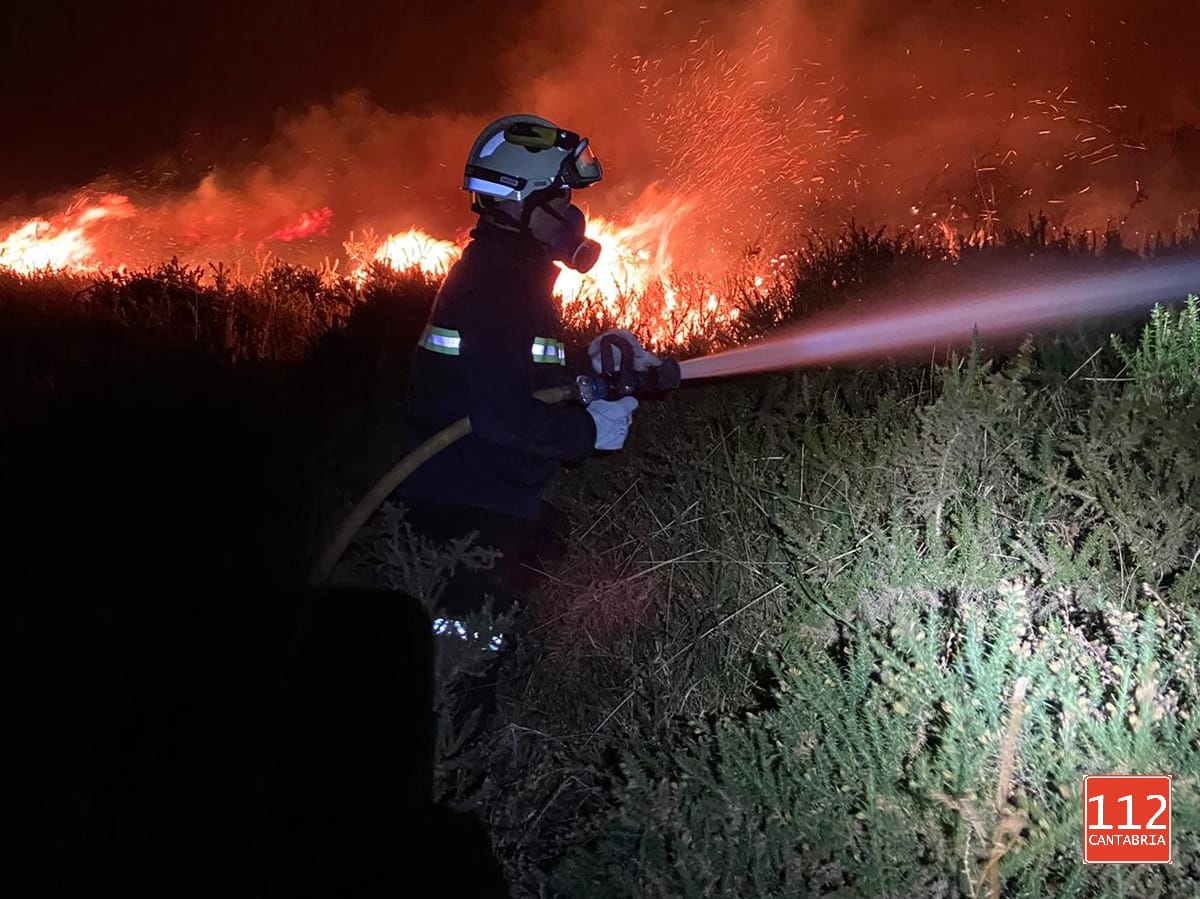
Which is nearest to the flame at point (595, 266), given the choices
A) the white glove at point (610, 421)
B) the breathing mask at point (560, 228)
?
the breathing mask at point (560, 228)

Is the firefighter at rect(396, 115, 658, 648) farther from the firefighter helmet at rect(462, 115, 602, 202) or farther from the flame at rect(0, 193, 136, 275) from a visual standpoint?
the flame at rect(0, 193, 136, 275)

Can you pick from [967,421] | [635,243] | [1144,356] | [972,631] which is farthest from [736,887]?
[635,243]

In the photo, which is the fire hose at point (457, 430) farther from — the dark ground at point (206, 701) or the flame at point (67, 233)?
the flame at point (67, 233)

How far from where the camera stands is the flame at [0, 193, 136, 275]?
12227mm

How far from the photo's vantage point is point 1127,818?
1729mm

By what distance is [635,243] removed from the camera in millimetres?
8906

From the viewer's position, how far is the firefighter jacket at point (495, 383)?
2.89 m

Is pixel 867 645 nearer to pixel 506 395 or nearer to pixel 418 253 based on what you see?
pixel 506 395

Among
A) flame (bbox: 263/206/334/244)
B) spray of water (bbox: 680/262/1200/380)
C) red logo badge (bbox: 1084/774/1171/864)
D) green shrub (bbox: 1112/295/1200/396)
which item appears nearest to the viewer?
red logo badge (bbox: 1084/774/1171/864)

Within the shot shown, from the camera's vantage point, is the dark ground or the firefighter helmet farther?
the firefighter helmet

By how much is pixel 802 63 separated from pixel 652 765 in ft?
30.6

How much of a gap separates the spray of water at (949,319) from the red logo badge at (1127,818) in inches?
84.9

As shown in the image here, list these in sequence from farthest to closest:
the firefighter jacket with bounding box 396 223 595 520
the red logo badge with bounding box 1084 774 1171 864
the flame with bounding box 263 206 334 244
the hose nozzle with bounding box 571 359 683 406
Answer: the flame with bounding box 263 206 334 244, the hose nozzle with bounding box 571 359 683 406, the firefighter jacket with bounding box 396 223 595 520, the red logo badge with bounding box 1084 774 1171 864

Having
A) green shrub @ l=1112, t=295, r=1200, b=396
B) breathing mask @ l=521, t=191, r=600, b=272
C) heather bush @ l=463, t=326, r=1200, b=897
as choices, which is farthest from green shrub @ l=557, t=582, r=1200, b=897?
breathing mask @ l=521, t=191, r=600, b=272
